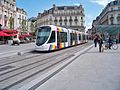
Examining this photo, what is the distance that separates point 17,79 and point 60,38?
15940 millimetres

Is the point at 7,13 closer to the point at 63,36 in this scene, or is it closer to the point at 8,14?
the point at 8,14

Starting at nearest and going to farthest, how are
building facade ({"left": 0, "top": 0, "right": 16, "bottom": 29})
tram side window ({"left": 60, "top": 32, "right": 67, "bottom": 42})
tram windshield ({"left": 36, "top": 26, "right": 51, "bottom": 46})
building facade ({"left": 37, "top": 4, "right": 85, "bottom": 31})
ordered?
1. tram windshield ({"left": 36, "top": 26, "right": 51, "bottom": 46})
2. tram side window ({"left": 60, "top": 32, "right": 67, "bottom": 42})
3. building facade ({"left": 0, "top": 0, "right": 16, "bottom": 29})
4. building facade ({"left": 37, "top": 4, "right": 85, "bottom": 31})

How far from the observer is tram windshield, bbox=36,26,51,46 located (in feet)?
70.8

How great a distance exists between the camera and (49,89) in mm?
6684

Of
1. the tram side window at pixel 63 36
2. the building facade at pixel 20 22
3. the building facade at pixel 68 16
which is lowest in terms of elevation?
the tram side window at pixel 63 36

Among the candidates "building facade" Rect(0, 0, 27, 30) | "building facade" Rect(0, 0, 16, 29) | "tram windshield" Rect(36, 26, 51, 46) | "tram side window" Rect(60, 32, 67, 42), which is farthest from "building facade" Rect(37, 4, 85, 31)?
"tram windshield" Rect(36, 26, 51, 46)

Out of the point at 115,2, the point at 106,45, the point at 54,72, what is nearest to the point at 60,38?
the point at 106,45

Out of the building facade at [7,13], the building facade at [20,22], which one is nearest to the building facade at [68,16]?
the building facade at [20,22]

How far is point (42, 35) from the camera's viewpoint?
72.0 ft

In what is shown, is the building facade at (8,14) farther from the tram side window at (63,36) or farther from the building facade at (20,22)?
the tram side window at (63,36)

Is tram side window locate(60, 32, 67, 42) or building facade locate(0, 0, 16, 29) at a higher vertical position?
building facade locate(0, 0, 16, 29)

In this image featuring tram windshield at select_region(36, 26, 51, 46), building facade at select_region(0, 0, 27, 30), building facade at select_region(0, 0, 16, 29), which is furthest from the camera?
building facade at select_region(0, 0, 27, 30)

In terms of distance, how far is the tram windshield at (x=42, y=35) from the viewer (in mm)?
21580

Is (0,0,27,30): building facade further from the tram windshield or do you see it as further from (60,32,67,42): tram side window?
the tram windshield
